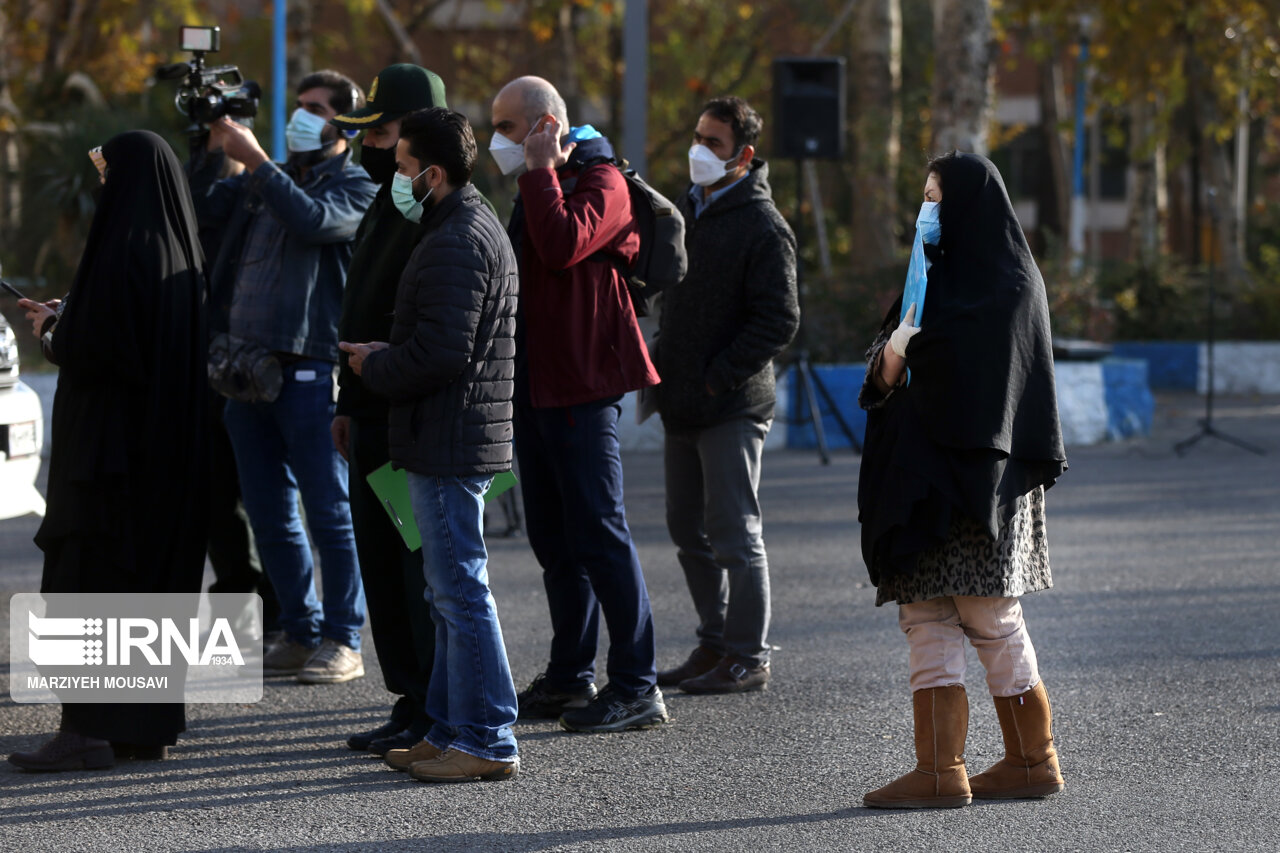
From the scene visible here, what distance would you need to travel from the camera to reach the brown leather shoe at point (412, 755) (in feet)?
16.1

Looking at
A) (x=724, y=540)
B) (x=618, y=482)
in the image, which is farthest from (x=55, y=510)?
(x=724, y=540)

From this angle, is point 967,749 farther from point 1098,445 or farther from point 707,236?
point 1098,445

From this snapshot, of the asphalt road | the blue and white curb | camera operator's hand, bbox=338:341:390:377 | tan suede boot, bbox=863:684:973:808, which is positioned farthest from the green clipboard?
the blue and white curb

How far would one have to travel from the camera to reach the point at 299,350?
5.98 m

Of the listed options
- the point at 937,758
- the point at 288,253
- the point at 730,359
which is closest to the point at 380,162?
the point at 288,253

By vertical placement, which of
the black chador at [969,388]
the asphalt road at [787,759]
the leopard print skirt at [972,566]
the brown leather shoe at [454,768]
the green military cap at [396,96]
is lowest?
the asphalt road at [787,759]

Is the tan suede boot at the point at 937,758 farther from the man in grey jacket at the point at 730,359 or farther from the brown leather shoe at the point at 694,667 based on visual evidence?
the brown leather shoe at the point at 694,667

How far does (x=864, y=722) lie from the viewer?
18.2 ft

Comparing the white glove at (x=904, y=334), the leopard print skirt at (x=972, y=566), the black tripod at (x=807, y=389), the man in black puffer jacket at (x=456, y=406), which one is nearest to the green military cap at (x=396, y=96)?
the man in black puffer jacket at (x=456, y=406)

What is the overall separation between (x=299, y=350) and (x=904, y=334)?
251 centimetres

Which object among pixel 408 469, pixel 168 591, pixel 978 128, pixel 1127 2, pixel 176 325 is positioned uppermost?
pixel 1127 2

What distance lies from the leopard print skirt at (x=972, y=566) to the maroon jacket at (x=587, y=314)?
1230 millimetres

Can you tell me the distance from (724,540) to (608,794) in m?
1.45

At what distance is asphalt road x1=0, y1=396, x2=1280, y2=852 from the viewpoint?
436cm
